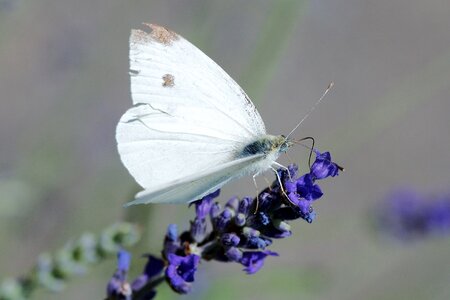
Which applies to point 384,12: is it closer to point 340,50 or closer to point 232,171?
point 340,50

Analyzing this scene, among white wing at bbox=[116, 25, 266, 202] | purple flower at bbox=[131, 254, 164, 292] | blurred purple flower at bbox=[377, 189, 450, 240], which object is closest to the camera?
white wing at bbox=[116, 25, 266, 202]

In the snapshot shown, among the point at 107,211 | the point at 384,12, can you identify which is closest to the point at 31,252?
the point at 107,211

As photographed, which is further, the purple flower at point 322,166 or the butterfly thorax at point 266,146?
the butterfly thorax at point 266,146

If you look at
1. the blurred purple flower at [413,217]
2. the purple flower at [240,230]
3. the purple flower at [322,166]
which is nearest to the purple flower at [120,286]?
the purple flower at [240,230]

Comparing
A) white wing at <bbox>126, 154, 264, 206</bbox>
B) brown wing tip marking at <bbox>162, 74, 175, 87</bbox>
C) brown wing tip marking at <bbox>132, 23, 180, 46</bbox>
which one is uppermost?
brown wing tip marking at <bbox>132, 23, 180, 46</bbox>

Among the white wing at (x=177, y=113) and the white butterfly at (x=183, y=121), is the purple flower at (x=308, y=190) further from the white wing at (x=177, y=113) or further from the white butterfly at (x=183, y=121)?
the white wing at (x=177, y=113)

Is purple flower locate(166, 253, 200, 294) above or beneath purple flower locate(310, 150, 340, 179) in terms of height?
beneath

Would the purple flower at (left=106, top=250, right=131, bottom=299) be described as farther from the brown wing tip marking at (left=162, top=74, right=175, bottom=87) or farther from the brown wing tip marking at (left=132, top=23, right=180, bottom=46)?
the brown wing tip marking at (left=132, top=23, right=180, bottom=46)

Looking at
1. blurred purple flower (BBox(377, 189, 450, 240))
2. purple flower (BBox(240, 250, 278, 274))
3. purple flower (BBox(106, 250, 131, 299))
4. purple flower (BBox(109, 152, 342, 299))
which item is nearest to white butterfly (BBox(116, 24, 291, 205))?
purple flower (BBox(109, 152, 342, 299))
